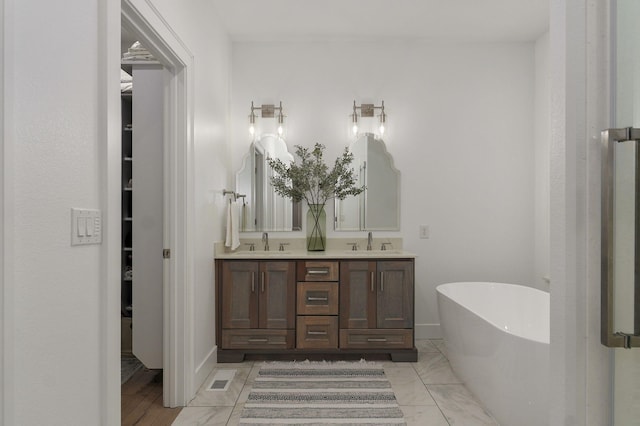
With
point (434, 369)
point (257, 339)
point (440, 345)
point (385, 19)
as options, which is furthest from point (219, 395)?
point (385, 19)

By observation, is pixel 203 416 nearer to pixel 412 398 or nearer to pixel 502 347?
pixel 412 398

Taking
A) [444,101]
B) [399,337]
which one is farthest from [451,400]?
[444,101]

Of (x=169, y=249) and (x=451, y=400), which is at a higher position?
(x=169, y=249)

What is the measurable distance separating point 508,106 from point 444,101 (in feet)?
1.97

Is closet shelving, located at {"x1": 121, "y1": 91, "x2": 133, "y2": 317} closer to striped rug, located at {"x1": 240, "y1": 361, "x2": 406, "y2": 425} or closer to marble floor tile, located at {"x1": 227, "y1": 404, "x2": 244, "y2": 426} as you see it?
striped rug, located at {"x1": 240, "y1": 361, "x2": 406, "y2": 425}

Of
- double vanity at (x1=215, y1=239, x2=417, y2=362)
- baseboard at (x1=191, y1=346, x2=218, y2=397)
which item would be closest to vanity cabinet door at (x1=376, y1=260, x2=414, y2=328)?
double vanity at (x1=215, y1=239, x2=417, y2=362)

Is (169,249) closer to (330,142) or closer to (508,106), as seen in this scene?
(330,142)

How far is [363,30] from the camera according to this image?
340 cm

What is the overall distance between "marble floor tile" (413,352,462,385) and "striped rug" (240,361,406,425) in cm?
29

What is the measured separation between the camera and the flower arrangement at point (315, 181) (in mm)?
3363

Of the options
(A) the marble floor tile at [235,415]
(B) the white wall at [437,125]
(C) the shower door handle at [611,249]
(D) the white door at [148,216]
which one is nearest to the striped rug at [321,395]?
(A) the marble floor tile at [235,415]

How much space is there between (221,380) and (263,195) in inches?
63.3

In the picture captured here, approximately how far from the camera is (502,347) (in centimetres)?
202

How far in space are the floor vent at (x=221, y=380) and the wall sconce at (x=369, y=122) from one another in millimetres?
2257
